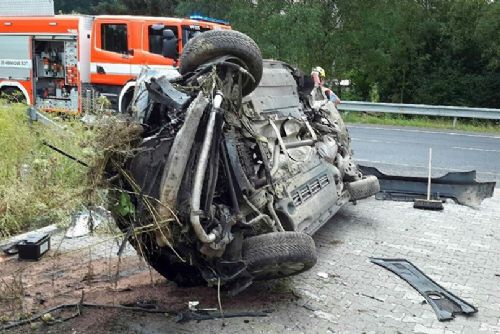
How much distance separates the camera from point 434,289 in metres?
5.20

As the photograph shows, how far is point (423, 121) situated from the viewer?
18.2 meters

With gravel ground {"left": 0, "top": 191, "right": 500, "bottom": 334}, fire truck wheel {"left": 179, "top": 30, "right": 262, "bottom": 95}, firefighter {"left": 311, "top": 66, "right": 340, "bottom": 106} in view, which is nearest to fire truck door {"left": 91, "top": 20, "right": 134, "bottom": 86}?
firefighter {"left": 311, "top": 66, "right": 340, "bottom": 106}

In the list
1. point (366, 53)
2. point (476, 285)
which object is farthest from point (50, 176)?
point (366, 53)

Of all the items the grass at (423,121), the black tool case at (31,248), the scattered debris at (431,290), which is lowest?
the scattered debris at (431,290)

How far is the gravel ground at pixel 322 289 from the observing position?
175 inches

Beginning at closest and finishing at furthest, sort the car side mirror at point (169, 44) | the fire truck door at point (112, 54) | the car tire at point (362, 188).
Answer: the car tire at point (362, 188) → the car side mirror at point (169, 44) → the fire truck door at point (112, 54)

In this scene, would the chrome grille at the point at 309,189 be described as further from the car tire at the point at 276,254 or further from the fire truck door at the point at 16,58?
the fire truck door at the point at 16,58

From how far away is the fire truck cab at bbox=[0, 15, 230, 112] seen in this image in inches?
521

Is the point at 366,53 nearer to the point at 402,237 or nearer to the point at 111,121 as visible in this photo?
the point at 402,237

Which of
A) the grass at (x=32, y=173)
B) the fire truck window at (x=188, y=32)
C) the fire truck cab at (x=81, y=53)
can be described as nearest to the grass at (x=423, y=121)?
the fire truck cab at (x=81, y=53)

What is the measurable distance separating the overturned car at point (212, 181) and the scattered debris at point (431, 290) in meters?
0.90

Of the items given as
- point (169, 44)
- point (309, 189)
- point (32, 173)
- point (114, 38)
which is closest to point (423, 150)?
point (169, 44)

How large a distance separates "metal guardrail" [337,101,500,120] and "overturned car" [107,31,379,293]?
1289 cm

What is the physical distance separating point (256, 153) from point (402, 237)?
2.61 metres
